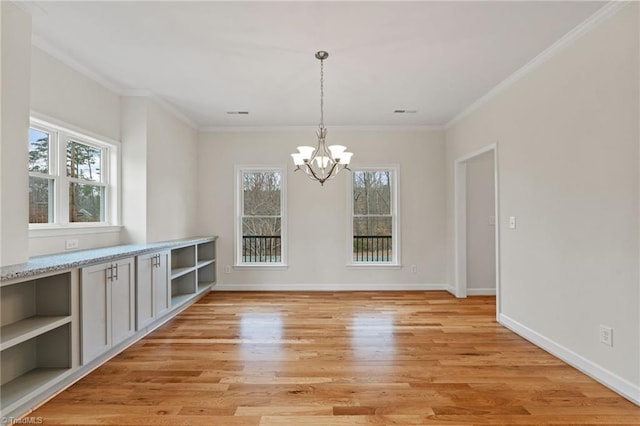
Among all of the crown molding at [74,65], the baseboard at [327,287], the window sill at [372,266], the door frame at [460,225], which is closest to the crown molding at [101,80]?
the crown molding at [74,65]

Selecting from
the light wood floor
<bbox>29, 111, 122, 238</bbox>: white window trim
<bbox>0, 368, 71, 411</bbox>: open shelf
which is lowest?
the light wood floor

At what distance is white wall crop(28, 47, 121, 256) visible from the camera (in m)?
2.84

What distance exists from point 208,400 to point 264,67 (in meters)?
2.99

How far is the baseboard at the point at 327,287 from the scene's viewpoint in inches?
216

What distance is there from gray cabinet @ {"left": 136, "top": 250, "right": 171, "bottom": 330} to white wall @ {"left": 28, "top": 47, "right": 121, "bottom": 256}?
24.4 inches

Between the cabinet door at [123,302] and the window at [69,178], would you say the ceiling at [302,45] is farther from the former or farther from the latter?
the cabinet door at [123,302]

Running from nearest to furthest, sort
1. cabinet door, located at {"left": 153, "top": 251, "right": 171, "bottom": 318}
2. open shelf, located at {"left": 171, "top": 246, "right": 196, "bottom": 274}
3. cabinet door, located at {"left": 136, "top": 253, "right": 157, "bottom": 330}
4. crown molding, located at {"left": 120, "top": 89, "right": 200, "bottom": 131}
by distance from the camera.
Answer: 1. cabinet door, located at {"left": 136, "top": 253, "right": 157, "bottom": 330}
2. cabinet door, located at {"left": 153, "top": 251, "right": 171, "bottom": 318}
3. crown molding, located at {"left": 120, "top": 89, "right": 200, "bottom": 131}
4. open shelf, located at {"left": 171, "top": 246, "right": 196, "bottom": 274}

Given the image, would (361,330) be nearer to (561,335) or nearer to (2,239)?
(561,335)

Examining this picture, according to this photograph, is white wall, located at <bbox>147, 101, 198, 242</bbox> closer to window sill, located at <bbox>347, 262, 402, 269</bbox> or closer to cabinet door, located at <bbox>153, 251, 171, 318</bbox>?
cabinet door, located at <bbox>153, 251, 171, 318</bbox>

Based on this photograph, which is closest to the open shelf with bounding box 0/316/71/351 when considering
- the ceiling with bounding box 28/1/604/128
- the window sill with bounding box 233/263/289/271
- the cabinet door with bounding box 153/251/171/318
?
the cabinet door with bounding box 153/251/171/318

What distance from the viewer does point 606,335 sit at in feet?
7.93

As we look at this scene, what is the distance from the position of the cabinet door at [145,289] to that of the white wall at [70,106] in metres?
0.62

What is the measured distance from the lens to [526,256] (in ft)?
11.0

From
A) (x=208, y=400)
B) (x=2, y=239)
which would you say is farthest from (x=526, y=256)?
(x=2, y=239)
